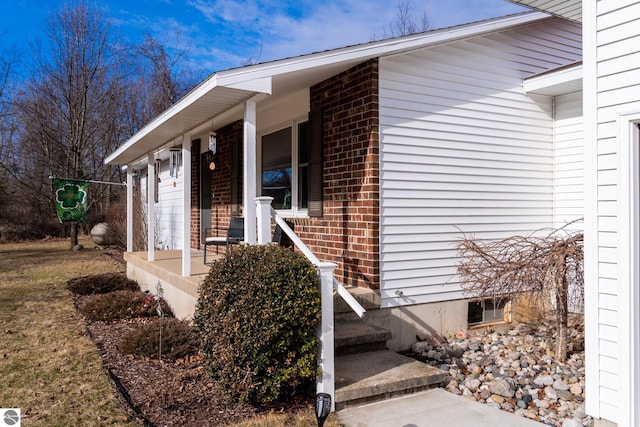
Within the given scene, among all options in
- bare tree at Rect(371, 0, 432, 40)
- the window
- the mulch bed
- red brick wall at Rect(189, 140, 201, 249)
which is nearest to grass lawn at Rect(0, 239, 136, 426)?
the mulch bed

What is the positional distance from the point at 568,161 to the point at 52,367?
6.40 m

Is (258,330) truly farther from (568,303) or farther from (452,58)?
(452,58)

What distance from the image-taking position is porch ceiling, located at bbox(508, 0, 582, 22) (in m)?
4.46

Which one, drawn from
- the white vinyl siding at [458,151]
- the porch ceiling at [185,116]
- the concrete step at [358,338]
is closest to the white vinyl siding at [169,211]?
the porch ceiling at [185,116]

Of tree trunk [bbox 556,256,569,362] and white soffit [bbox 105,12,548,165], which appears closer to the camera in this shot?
white soffit [bbox 105,12,548,165]

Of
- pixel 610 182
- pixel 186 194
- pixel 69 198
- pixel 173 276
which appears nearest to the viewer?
pixel 610 182

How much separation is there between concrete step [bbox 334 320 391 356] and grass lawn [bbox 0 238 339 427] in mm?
989

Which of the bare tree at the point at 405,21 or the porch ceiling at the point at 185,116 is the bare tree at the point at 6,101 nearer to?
the bare tree at the point at 405,21

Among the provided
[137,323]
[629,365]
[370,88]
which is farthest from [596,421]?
[137,323]

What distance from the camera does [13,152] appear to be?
Result: 21094 millimetres

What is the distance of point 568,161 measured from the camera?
6258 millimetres

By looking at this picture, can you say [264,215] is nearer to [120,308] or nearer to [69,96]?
[120,308]

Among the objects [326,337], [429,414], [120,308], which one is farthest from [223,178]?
[429,414]

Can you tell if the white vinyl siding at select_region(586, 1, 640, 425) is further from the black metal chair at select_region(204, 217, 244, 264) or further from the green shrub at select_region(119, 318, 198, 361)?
the black metal chair at select_region(204, 217, 244, 264)
